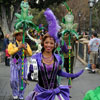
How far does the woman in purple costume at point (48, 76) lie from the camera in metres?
3.34

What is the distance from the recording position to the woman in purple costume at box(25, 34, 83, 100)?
3.34m

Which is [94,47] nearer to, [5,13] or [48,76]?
[48,76]

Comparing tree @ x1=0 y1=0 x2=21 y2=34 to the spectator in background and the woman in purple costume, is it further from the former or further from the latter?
the woman in purple costume

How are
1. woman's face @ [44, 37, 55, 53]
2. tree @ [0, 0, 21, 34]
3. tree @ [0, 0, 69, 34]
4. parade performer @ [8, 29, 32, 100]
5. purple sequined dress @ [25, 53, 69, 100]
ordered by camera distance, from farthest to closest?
tree @ [0, 0, 69, 34] < tree @ [0, 0, 21, 34] < parade performer @ [8, 29, 32, 100] < woman's face @ [44, 37, 55, 53] < purple sequined dress @ [25, 53, 69, 100]

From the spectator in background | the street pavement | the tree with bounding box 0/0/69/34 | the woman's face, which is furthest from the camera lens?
the tree with bounding box 0/0/69/34

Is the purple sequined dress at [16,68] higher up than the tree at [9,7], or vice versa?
the tree at [9,7]

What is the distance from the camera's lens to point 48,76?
11.1ft

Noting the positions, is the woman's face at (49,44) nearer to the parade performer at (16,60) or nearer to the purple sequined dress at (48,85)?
the purple sequined dress at (48,85)

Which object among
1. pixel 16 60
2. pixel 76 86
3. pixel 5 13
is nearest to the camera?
pixel 16 60

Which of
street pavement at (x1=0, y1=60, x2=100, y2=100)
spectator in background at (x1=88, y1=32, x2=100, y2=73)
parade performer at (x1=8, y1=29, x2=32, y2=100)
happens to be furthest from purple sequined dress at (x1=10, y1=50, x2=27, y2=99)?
spectator in background at (x1=88, y1=32, x2=100, y2=73)

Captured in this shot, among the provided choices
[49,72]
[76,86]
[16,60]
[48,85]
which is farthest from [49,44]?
[76,86]

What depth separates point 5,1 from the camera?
17.2m

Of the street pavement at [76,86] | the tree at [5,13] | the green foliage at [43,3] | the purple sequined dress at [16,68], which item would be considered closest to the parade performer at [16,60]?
the purple sequined dress at [16,68]

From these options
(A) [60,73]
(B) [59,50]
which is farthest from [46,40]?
(B) [59,50]
